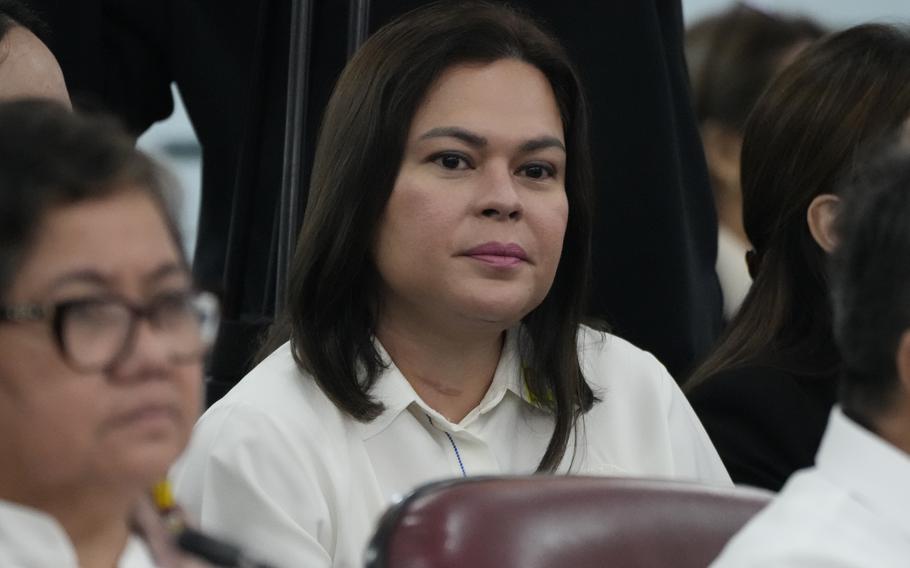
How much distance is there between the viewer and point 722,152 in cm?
391

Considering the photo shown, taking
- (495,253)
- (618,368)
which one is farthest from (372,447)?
(618,368)

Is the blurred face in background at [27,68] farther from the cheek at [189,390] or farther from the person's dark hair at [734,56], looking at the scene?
the person's dark hair at [734,56]

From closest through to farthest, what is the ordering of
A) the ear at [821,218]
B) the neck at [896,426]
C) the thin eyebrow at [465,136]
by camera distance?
the neck at [896,426]
the thin eyebrow at [465,136]
the ear at [821,218]

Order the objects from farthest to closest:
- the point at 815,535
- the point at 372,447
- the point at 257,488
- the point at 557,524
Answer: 1. the point at 372,447
2. the point at 257,488
3. the point at 557,524
4. the point at 815,535

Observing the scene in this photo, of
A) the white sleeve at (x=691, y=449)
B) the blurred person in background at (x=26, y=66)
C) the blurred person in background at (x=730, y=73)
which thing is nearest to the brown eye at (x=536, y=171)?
the white sleeve at (x=691, y=449)

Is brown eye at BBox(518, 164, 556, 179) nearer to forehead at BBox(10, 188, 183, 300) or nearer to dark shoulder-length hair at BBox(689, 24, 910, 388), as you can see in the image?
dark shoulder-length hair at BBox(689, 24, 910, 388)

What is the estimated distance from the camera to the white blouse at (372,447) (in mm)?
2158

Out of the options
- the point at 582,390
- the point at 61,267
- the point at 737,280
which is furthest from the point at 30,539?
the point at 737,280

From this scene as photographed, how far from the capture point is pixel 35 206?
1404 mm

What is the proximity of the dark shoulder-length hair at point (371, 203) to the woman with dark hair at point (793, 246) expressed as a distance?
222mm

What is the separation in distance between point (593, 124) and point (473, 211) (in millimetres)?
609

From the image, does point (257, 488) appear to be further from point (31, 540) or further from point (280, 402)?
point (31, 540)

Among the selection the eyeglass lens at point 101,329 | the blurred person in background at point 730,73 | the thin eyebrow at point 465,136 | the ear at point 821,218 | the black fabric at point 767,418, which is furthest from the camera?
the blurred person in background at point 730,73

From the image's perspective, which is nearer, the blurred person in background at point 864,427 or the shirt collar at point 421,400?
the blurred person in background at point 864,427
